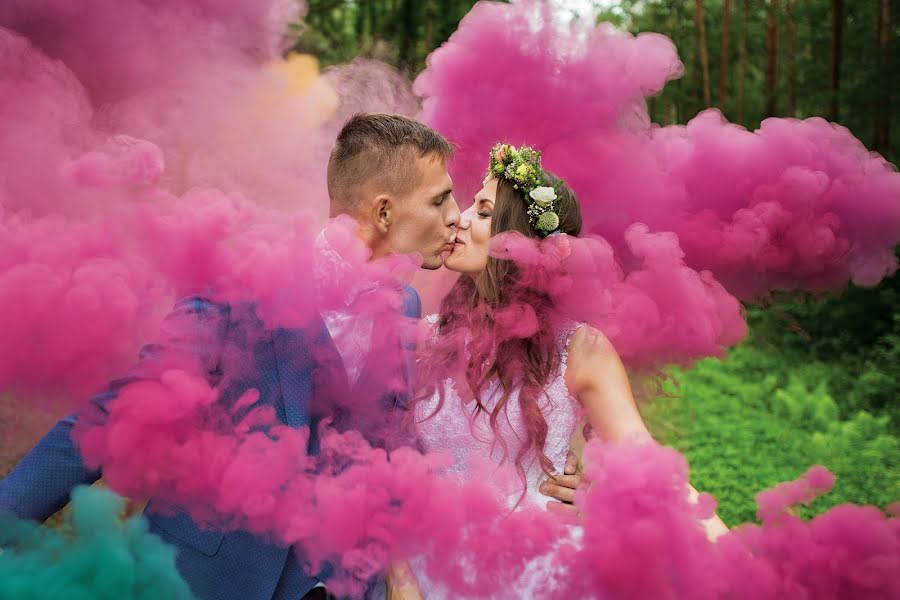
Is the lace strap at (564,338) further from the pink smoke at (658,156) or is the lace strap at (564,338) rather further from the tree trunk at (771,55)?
the tree trunk at (771,55)

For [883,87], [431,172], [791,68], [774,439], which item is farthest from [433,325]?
[791,68]

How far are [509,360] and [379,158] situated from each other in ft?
2.58

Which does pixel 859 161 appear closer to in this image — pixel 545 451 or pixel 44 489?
pixel 545 451

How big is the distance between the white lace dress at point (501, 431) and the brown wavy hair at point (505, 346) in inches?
1.2

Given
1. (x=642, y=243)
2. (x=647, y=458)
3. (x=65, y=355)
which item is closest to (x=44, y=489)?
(x=65, y=355)

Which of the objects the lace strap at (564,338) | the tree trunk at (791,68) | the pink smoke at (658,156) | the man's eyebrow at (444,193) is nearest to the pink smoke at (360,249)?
the pink smoke at (658,156)

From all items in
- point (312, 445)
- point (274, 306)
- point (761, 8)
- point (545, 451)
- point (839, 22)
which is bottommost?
point (761, 8)

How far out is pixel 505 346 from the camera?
2885mm

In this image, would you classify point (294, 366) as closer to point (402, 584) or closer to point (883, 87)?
point (402, 584)

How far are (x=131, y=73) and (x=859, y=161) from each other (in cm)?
266

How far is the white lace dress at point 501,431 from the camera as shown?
282cm

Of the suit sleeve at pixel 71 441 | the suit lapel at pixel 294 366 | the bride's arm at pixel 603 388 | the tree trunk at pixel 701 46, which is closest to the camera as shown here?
the suit sleeve at pixel 71 441

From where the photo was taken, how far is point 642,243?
2.65 metres

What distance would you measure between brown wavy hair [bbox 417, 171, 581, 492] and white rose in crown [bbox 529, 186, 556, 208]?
7cm
